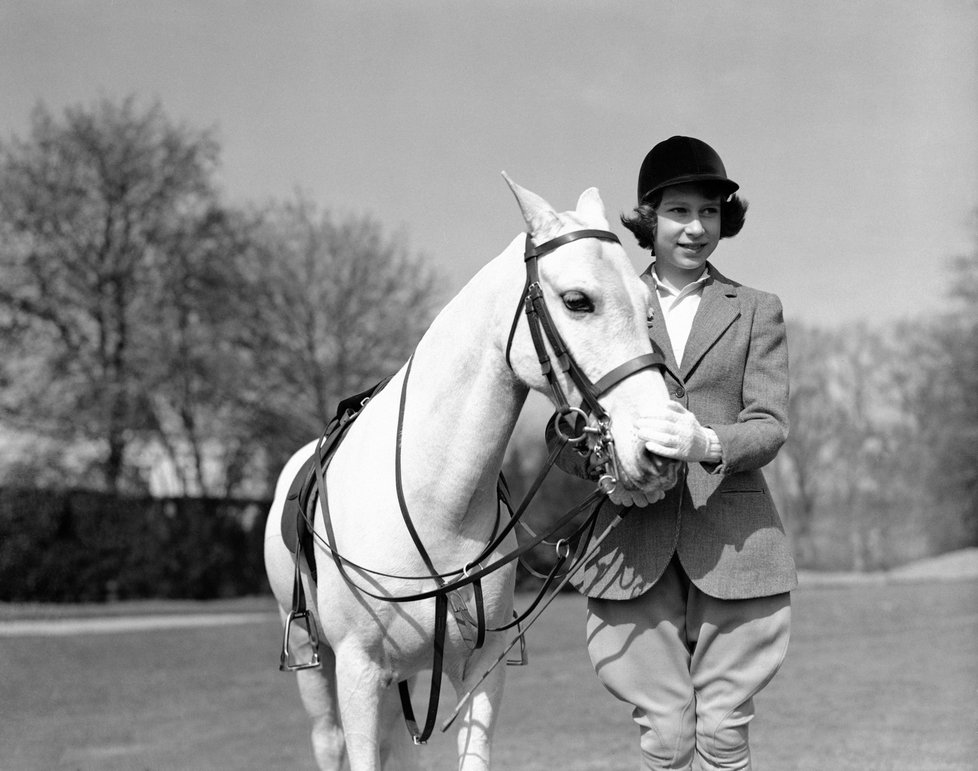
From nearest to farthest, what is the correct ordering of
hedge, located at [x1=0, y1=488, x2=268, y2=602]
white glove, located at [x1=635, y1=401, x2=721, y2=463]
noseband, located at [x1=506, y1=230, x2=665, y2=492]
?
white glove, located at [x1=635, y1=401, x2=721, y2=463], noseband, located at [x1=506, y1=230, x2=665, y2=492], hedge, located at [x1=0, y1=488, x2=268, y2=602]

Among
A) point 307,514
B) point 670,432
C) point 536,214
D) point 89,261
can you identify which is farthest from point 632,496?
point 89,261

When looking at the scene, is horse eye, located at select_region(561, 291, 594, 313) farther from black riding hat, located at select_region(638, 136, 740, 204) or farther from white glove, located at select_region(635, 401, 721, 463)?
black riding hat, located at select_region(638, 136, 740, 204)

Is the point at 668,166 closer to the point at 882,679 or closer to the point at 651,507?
the point at 651,507

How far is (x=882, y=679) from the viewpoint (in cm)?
1034

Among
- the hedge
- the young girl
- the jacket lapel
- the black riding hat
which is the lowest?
the hedge

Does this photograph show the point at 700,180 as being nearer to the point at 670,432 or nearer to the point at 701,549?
the point at 670,432

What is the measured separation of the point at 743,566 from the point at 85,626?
58.0ft

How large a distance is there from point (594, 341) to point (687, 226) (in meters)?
0.77

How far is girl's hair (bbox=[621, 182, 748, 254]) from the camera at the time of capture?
338cm

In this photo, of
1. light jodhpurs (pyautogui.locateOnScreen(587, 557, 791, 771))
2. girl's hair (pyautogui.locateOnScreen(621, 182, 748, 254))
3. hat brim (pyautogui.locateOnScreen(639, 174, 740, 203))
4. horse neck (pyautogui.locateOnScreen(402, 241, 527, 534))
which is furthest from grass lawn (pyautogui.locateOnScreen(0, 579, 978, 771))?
hat brim (pyautogui.locateOnScreen(639, 174, 740, 203))

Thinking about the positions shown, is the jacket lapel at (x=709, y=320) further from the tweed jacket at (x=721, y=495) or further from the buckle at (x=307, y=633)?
the buckle at (x=307, y=633)

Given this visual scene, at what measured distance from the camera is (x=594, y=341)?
274cm

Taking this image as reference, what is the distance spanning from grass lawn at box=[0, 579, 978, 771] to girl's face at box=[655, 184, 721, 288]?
14.1 feet

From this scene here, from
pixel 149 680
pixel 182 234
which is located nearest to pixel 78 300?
pixel 182 234
